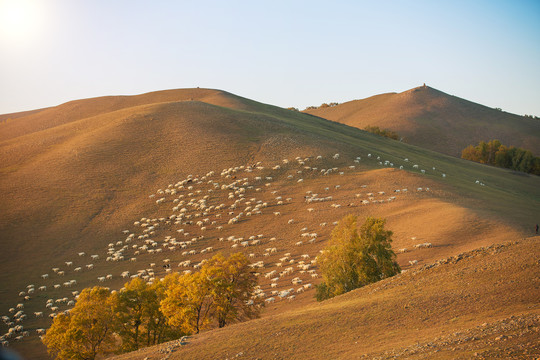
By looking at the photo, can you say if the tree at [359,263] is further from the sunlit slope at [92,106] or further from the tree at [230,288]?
the sunlit slope at [92,106]

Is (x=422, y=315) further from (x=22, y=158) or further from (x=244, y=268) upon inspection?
(x=22, y=158)

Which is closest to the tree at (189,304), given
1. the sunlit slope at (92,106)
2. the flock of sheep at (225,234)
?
the flock of sheep at (225,234)

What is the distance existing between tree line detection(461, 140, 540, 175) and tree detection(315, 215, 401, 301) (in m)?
91.2

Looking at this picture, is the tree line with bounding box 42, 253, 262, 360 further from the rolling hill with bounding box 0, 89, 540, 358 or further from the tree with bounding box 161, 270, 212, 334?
the rolling hill with bounding box 0, 89, 540, 358

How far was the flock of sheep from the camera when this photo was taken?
43.1 meters

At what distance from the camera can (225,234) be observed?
55.8m

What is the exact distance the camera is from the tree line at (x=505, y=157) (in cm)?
10838

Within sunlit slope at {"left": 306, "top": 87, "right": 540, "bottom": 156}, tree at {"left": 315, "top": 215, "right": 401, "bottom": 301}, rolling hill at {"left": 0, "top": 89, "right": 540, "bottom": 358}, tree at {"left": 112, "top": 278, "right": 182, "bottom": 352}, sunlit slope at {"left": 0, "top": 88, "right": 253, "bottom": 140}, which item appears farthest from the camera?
sunlit slope at {"left": 306, "top": 87, "right": 540, "bottom": 156}

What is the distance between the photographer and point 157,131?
8506 cm

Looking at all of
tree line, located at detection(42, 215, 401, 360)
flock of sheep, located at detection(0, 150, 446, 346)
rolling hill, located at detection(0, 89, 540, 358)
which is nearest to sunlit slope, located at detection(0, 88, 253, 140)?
rolling hill, located at detection(0, 89, 540, 358)

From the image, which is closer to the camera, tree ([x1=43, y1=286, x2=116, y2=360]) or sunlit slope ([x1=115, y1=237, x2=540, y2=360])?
sunlit slope ([x1=115, y1=237, x2=540, y2=360])

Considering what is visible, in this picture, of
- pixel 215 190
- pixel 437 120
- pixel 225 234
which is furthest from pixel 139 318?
pixel 437 120

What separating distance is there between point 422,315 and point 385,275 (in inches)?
516

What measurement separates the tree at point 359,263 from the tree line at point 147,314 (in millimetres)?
6135
